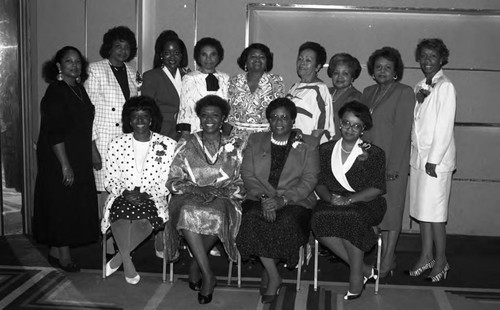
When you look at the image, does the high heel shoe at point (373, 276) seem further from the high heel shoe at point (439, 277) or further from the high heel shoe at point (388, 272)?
the high heel shoe at point (439, 277)

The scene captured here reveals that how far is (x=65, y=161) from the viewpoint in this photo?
16.0ft

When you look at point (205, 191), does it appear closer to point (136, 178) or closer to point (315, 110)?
point (136, 178)

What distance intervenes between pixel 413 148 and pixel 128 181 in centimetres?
219

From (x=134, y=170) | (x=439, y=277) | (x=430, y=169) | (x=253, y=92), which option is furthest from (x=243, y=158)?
(x=439, y=277)

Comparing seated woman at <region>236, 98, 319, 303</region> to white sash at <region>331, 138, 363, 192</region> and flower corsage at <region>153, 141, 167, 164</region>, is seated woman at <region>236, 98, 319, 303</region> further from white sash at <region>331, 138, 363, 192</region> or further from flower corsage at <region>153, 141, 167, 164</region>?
flower corsage at <region>153, 141, 167, 164</region>

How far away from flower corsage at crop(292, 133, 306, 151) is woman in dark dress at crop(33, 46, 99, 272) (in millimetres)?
1603

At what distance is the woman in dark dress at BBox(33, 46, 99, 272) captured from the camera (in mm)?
4891

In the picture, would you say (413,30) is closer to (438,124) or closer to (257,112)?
(438,124)

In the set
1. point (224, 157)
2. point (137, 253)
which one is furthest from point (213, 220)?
point (137, 253)

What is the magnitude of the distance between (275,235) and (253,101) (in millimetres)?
1159

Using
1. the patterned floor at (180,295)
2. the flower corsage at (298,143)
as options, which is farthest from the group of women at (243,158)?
the patterned floor at (180,295)

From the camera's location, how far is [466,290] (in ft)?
15.7

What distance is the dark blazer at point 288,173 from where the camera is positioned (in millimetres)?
4672

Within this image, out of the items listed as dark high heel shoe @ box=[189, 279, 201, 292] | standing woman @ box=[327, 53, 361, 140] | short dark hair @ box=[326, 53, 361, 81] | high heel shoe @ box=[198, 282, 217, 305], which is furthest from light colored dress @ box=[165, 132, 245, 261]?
short dark hair @ box=[326, 53, 361, 81]
